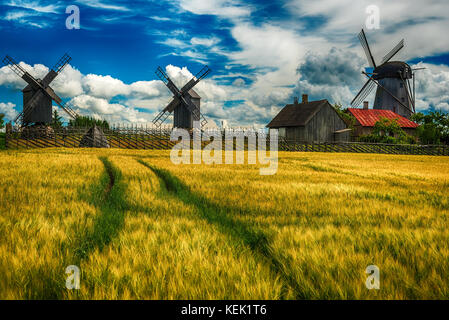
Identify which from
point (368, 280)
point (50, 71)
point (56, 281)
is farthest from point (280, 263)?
point (50, 71)

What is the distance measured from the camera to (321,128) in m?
47.8

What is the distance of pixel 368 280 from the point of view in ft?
6.75

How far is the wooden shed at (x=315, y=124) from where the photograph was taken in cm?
4706

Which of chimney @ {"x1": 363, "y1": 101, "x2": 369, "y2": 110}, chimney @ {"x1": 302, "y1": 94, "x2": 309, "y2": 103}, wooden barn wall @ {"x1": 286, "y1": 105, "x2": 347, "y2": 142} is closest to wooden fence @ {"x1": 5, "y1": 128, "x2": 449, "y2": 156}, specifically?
wooden barn wall @ {"x1": 286, "y1": 105, "x2": 347, "y2": 142}

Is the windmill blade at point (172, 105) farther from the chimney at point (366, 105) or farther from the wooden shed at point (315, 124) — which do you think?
the chimney at point (366, 105)

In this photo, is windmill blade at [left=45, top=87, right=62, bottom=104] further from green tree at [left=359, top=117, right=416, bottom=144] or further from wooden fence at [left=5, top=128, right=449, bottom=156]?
green tree at [left=359, top=117, right=416, bottom=144]

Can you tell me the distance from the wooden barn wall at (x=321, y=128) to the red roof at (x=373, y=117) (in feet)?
25.9

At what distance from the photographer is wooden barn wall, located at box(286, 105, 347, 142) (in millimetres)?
47125

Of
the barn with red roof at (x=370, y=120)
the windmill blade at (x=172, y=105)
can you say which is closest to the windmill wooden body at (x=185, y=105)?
the windmill blade at (x=172, y=105)

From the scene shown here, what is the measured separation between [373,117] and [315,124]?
16.7m

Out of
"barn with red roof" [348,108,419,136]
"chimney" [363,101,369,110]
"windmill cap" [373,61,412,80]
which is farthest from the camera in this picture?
"windmill cap" [373,61,412,80]

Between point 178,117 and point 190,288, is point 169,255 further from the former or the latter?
point 178,117

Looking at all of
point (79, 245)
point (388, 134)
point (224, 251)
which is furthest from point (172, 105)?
point (224, 251)
